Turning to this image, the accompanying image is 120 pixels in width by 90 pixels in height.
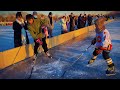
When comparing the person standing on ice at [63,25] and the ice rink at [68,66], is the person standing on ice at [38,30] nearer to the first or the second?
the ice rink at [68,66]

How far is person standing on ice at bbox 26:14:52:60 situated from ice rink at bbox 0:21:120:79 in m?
0.18

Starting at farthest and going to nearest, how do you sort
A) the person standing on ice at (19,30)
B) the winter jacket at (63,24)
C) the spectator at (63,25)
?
the winter jacket at (63,24), the spectator at (63,25), the person standing on ice at (19,30)

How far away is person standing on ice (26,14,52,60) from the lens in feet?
14.8

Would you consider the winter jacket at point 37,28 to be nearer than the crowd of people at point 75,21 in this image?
Yes

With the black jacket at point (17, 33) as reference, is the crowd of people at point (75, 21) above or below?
above

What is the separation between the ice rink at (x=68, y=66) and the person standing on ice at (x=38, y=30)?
0.60 ft

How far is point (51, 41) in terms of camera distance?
5.07 metres

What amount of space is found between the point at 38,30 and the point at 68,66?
94cm

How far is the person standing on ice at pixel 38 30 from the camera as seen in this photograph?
4.50 metres

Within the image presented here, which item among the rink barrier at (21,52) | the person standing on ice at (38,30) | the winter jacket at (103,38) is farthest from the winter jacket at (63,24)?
the winter jacket at (103,38)
